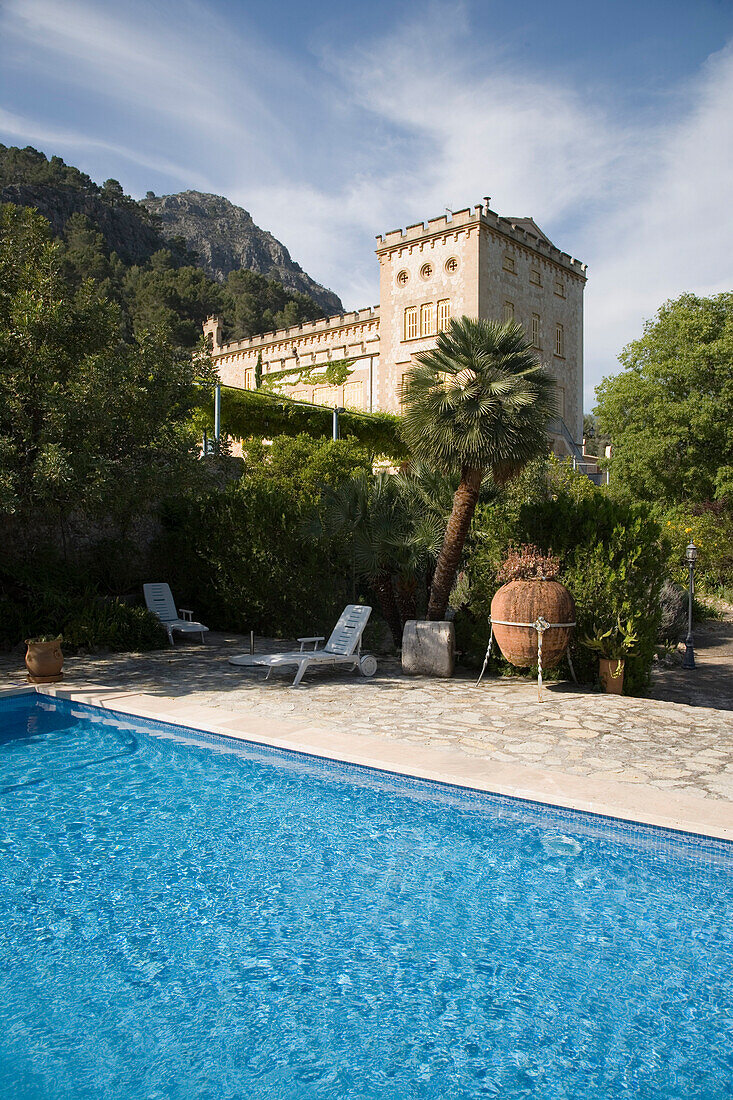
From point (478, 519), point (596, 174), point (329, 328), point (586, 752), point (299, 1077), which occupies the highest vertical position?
point (329, 328)

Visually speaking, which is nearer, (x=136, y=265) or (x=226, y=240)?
(x=136, y=265)

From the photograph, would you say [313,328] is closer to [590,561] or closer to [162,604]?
[162,604]

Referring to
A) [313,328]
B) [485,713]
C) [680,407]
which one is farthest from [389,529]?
[313,328]

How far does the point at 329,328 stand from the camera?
40.9m

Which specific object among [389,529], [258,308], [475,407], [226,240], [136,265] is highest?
[226,240]

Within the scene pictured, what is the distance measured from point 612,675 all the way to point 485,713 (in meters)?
2.12

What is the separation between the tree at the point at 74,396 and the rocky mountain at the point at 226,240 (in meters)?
94.5

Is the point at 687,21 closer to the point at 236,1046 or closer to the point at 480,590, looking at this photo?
the point at 480,590

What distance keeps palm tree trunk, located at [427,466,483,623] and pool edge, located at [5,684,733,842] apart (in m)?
3.54

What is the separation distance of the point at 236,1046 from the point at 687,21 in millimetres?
11267

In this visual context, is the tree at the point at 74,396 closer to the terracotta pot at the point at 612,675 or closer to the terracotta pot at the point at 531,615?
the terracotta pot at the point at 531,615

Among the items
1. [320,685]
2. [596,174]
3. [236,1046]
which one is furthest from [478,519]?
[236,1046]

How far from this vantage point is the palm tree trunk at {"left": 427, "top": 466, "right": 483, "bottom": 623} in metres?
9.29

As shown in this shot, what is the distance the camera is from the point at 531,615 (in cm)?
826
